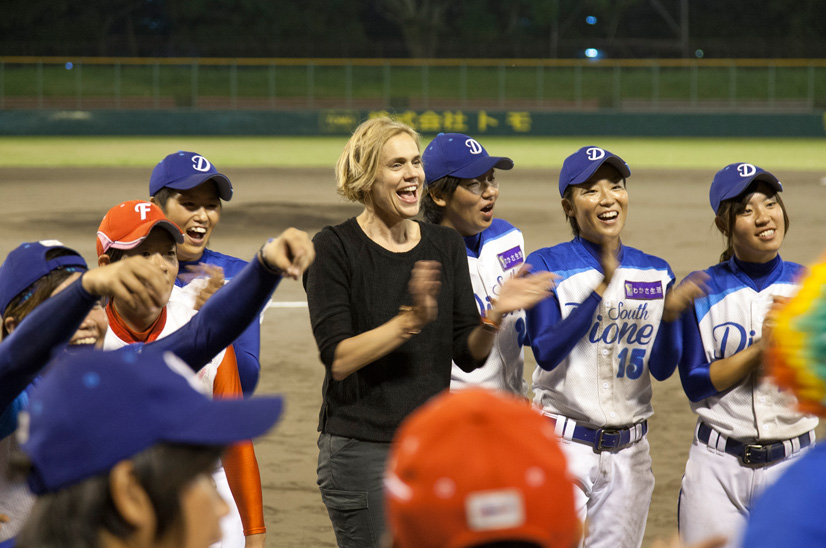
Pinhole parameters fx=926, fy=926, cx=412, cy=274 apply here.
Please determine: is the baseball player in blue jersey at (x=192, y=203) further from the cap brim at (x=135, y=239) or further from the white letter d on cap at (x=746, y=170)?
the white letter d on cap at (x=746, y=170)

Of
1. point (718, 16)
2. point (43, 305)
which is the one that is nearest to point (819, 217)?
point (43, 305)

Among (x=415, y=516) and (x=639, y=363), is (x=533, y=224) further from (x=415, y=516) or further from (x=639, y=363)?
(x=415, y=516)

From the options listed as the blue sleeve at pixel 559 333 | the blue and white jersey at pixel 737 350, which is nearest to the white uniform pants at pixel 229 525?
the blue sleeve at pixel 559 333

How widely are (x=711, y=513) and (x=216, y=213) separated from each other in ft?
8.82

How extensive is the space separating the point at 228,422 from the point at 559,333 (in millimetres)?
2340

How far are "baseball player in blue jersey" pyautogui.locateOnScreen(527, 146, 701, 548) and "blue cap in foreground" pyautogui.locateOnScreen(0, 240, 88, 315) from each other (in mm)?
1966

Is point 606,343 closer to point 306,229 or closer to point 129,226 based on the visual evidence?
point 129,226

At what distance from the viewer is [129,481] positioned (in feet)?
5.11

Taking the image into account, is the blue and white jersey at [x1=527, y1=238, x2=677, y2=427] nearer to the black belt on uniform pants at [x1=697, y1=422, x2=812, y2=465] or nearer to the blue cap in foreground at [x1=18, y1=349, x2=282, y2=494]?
the black belt on uniform pants at [x1=697, y1=422, x2=812, y2=465]

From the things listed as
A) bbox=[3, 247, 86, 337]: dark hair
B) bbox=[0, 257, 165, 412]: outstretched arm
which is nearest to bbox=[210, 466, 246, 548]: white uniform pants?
bbox=[3, 247, 86, 337]: dark hair

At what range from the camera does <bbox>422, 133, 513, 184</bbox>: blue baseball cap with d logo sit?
461cm

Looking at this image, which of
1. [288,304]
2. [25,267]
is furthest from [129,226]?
[288,304]

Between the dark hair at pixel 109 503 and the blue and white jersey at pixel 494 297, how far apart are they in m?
2.56

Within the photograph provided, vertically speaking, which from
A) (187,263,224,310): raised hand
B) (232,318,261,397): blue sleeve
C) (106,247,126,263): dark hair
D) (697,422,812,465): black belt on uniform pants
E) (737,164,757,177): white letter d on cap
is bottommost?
(697,422,812,465): black belt on uniform pants
